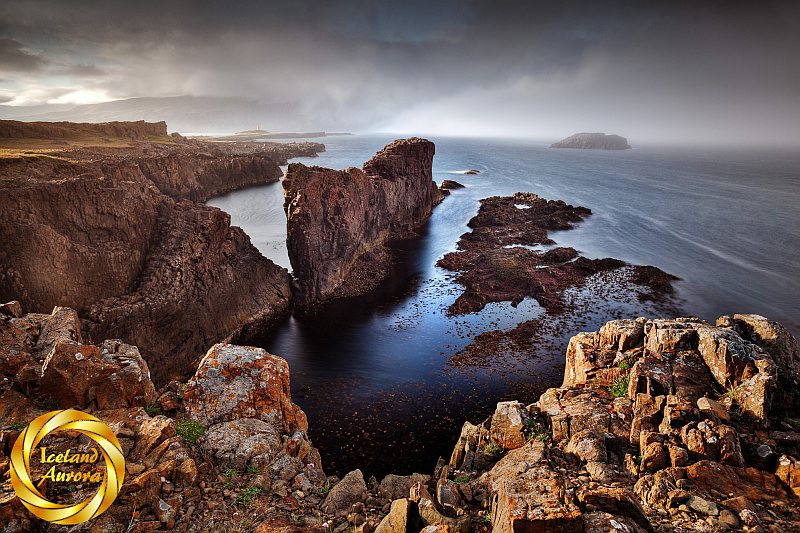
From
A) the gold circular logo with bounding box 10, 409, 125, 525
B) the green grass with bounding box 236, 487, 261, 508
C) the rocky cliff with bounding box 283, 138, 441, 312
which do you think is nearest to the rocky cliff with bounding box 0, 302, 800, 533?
the green grass with bounding box 236, 487, 261, 508

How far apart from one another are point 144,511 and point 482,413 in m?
21.2

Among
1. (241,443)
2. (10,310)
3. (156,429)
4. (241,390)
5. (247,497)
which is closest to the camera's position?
(247,497)

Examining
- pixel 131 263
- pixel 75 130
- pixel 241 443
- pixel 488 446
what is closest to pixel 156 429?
pixel 241 443

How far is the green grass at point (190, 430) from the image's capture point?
1166 centimetres

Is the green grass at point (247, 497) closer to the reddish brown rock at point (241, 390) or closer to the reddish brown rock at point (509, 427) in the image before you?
the reddish brown rock at point (241, 390)

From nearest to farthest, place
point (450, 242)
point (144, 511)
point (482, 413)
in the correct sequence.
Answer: point (144, 511) → point (482, 413) → point (450, 242)

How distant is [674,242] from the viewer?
220 ft

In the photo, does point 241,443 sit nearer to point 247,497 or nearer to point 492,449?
point 247,497

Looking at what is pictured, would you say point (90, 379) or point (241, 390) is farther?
point (241, 390)

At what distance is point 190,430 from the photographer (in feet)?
39.3

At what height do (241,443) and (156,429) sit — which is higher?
(156,429)

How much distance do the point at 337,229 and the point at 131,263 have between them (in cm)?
2098

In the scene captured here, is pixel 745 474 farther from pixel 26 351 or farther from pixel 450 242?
pixel 450 242

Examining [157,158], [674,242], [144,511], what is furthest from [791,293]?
[157,158]
